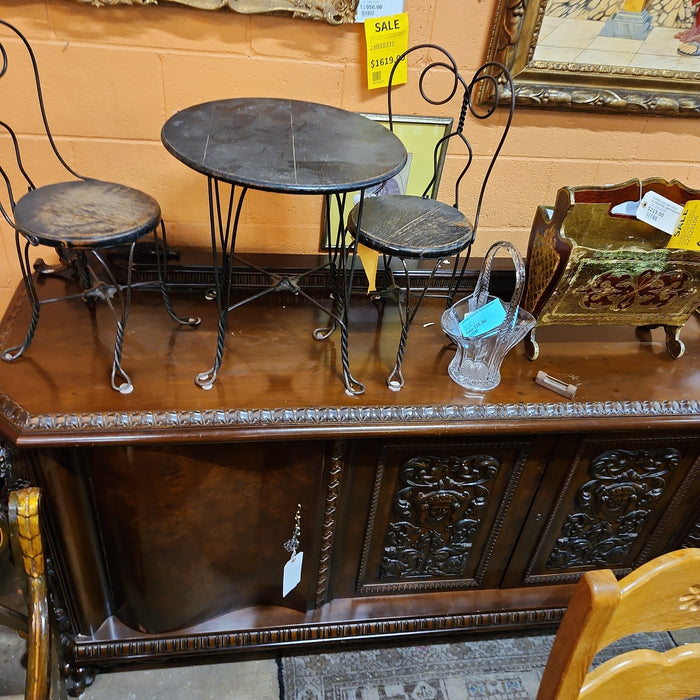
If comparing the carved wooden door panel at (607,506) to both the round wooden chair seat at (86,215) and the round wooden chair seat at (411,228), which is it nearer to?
the round wooden chair seat at (411,228)

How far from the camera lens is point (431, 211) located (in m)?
1.20

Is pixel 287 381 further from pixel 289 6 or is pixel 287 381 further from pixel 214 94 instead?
pixel 289 6

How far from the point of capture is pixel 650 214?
45.8 inches

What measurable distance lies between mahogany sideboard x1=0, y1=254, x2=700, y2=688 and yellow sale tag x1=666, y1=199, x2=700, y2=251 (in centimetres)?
29

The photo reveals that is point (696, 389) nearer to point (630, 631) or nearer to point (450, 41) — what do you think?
point (630, 631)

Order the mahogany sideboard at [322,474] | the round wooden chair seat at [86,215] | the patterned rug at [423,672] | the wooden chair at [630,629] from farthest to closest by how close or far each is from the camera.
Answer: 1. the patterned rug at [423,672]
2. the mahogany sideboard at [322,474]
3. the round wooden chair seat at [86,215]
4. the wooden chair at [630,629]

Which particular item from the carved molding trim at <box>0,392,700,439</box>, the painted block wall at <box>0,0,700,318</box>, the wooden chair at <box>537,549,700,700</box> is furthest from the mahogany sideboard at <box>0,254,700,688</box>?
the wooden chair at <box>537,549,700,700</box>

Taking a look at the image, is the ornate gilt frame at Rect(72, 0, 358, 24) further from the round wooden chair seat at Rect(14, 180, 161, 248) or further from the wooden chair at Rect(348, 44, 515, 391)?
the round wooden chair seat at Rect(14, 180, 161, 248)

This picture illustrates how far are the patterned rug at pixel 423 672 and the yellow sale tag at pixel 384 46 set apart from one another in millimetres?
1364

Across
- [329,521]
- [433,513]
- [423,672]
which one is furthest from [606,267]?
[423,672]

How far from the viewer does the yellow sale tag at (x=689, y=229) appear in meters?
1.15

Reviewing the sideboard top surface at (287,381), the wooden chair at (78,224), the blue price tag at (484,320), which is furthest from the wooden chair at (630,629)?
the wooden chair at (78,224)

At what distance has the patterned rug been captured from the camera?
139cm

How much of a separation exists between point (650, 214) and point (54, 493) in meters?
1.25
